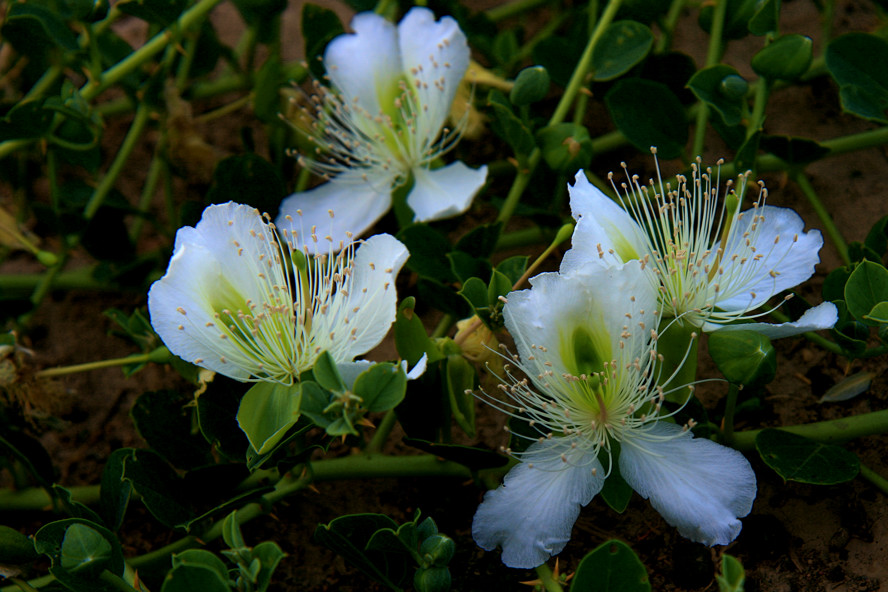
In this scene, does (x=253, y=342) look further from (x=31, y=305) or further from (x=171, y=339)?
(x=31, y=305)

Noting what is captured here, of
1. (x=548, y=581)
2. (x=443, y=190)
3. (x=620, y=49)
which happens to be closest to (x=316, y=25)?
(x=443, y=190)

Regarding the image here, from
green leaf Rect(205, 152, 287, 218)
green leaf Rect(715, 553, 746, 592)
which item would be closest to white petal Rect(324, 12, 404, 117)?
green leaf Rect(205, 152, 287, 218)

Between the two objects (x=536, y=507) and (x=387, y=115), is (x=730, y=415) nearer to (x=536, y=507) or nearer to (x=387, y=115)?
(x=536, y=507)

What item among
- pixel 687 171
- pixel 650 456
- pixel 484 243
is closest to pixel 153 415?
pixel 484 243

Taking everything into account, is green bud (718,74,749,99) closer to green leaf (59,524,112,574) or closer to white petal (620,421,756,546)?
white petal (620,421,756,546)

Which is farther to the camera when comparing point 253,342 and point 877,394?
point 877,394
